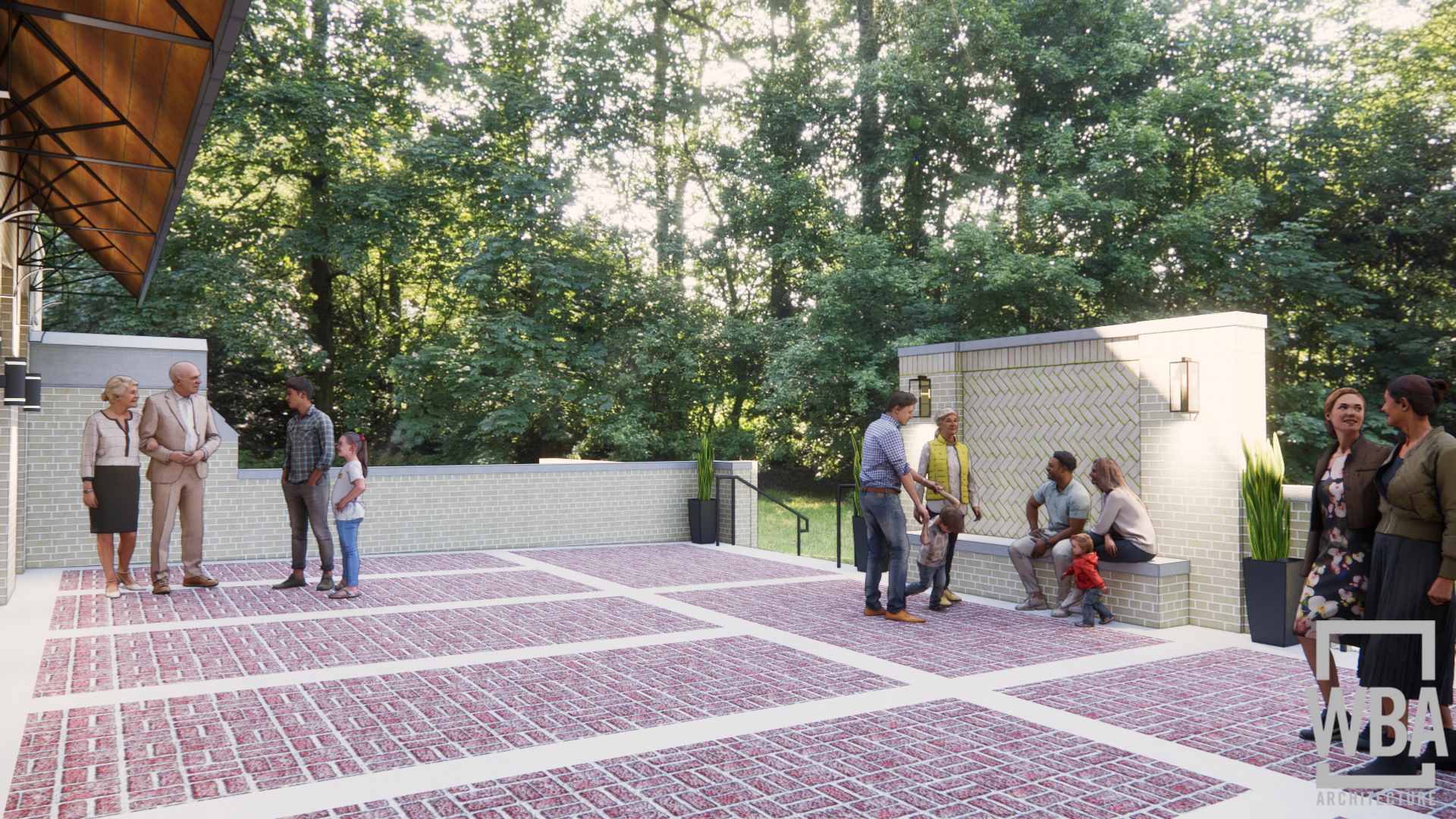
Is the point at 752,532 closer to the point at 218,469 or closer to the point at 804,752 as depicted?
the point at 218,469

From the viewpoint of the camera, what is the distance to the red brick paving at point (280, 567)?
9320mm

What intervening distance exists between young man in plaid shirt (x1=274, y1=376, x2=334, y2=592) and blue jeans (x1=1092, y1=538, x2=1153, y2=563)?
6.49 meters

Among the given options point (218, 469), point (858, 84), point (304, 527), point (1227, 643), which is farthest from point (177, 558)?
point (858, 84)

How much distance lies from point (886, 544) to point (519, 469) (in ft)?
22.3

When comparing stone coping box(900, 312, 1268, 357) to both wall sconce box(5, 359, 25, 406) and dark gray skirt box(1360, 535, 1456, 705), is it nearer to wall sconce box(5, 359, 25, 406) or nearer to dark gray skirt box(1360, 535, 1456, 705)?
dark gray skirt box(1360, 535, 1456, 705)

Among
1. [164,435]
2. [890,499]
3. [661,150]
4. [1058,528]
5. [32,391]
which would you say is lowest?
[1058,528]

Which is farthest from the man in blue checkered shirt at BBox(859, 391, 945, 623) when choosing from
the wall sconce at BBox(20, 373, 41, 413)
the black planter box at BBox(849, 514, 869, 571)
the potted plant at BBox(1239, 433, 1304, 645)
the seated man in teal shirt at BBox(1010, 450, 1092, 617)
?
the wall sconce at BBox(20, 373, 41, 413)

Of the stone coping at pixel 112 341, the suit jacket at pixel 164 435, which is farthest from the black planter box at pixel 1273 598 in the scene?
the stone coping at pixel 112 341

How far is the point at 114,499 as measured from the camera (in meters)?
8.00

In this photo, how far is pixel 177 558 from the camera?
10562mm

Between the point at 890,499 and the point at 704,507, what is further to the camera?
the point at 704,507

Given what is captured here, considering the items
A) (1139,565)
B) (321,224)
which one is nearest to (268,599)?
(1139,565)

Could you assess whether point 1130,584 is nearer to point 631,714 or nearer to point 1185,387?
point 1185,387

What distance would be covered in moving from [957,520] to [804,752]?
405 centimetres
